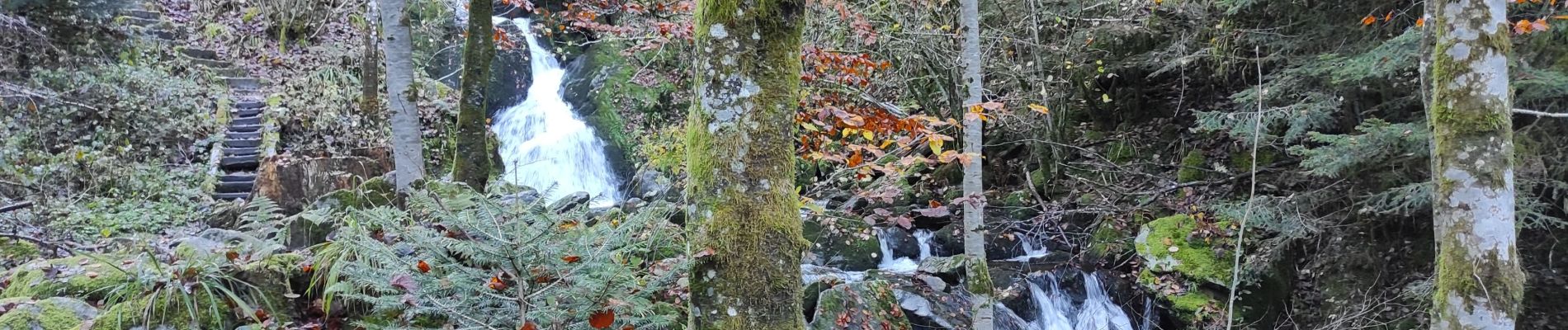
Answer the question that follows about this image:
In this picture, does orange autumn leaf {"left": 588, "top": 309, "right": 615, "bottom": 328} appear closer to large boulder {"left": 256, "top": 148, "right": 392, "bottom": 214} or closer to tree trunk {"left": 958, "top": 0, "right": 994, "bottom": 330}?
tree trunk {"left": 958, "top": 0, "right": 994, "bottom": 330}

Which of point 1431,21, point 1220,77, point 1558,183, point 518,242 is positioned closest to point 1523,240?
point 1558,183

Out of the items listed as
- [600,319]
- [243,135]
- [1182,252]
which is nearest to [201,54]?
[243,135]

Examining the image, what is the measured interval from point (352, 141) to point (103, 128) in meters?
2.82

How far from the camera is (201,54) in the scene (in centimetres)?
1255

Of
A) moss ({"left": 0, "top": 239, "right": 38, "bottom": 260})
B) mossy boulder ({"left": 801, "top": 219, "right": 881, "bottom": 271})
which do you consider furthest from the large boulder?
mossy boulder ({"left": 801, "top": 219, "right": 881, "bottom": 271})

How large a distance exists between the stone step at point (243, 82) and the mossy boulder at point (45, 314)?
405 inches

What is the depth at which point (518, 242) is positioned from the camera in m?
2.77

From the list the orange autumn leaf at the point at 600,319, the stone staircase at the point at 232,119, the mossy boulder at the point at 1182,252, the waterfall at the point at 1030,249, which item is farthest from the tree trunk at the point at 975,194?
the stone staircase at the point at 232,119

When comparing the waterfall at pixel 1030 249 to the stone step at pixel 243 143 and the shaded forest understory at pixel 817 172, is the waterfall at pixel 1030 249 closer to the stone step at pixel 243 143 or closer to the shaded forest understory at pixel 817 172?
the shaded forest understory at pixel 817 172

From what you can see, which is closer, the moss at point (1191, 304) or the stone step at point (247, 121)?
the moss at point (1191, 304)

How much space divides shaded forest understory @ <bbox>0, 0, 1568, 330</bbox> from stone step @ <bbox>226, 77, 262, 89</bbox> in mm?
28

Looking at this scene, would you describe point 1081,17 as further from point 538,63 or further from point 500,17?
point 500,17

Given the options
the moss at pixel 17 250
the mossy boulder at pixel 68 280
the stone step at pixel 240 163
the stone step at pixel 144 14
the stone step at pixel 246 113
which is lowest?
the stone step at pixel 240 163

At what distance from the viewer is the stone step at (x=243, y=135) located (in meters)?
10.9
